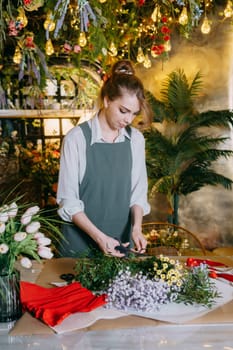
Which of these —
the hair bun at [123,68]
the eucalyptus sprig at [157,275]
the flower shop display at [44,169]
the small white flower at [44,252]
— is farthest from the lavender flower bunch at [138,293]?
the flower shop display at [44,169]

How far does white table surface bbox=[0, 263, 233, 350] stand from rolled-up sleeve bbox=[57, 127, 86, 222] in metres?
0.92

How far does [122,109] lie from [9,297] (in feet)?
3.85

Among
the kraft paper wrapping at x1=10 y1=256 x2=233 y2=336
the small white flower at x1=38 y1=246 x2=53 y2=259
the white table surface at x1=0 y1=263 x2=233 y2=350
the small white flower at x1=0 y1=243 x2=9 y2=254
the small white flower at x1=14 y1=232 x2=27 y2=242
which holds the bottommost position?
the white table surface at x1=0 y1=263 x2=233 y2=350

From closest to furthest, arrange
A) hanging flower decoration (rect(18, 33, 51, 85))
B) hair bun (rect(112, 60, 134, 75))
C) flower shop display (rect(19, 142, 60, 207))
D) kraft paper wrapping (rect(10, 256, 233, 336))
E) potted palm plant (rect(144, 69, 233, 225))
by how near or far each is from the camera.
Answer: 1. kraft paper wrapping (rect(10, 256, 233, 336))
2. hanging flower decoration (rect(18, 33, 51, 85))
3. hair bun (rect(112, 60, 134, 75))
4. potted palm plant (rect(144, 69, 233, 225))
5. flower shop display (rect(19, 142, 60, 207))

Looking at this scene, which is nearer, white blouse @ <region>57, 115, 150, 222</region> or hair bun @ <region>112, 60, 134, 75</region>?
white blouse @ <region>57, 115, 150, 222</region>

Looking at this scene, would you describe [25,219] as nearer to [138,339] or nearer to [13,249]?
[13,249]

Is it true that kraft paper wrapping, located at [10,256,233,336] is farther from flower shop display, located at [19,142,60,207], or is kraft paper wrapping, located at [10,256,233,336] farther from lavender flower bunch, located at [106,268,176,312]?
flower shop display, located at [19,142,60,207]

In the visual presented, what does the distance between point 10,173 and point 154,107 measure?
2.03 m

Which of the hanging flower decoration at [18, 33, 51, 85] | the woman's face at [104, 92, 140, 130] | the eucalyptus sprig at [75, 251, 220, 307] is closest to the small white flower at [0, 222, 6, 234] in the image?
the eucalyptus sprig at [75, 251, 220, 307]

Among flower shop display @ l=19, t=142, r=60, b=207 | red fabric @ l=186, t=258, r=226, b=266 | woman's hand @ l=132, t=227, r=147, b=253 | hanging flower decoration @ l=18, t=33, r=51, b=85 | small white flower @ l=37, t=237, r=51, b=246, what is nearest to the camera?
small white flower @ l=37, t=237, r=51, b=246

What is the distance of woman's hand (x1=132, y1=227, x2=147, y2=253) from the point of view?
2312mm

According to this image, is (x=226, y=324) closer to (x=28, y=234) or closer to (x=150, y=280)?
(x=150, y=280)

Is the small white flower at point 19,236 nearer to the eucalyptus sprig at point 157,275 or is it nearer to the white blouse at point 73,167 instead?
the eucalyptus sprig at point 157,275

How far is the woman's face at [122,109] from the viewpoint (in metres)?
2.35
